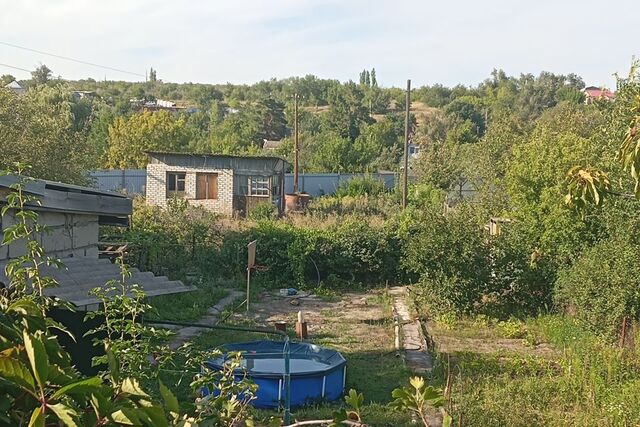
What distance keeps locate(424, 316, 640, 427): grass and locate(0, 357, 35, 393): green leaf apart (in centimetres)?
587

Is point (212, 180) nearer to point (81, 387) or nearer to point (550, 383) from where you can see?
point (550, 383)

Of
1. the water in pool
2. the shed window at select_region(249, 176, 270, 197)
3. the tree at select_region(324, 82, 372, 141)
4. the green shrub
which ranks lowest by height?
the water in pool

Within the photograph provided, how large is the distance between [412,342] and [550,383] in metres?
3.32

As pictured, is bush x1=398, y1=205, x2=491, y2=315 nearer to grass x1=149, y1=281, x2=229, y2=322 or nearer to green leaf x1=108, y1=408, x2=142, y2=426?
grass x1=149, y1=281, x2=229, y2=322

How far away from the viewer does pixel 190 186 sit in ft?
97.5

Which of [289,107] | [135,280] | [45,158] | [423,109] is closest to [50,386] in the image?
[135,280]

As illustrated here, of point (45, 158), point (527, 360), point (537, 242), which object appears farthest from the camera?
point (45, 158)

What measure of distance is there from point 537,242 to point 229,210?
1678 cm

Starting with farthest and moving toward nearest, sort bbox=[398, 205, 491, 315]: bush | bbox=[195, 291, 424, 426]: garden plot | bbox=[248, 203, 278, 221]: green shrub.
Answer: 1. bbox=[248, 203, 278, 221]: green shrub
2. bbox=[398, 205, 491, 315]: bush
3. bbox=[195, 291, 424, 426]: garden plot

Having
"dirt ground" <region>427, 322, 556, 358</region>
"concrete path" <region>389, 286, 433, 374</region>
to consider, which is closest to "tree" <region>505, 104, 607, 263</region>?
"dirt ground" <region>427, 322, 556, 358</region>

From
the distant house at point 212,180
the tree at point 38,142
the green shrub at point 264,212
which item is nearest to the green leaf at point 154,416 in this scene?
the tree at point 38,142

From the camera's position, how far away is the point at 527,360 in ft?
35.0

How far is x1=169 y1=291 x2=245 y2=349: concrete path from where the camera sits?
1205 centimetres

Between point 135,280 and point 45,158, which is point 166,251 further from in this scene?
point 135,280
